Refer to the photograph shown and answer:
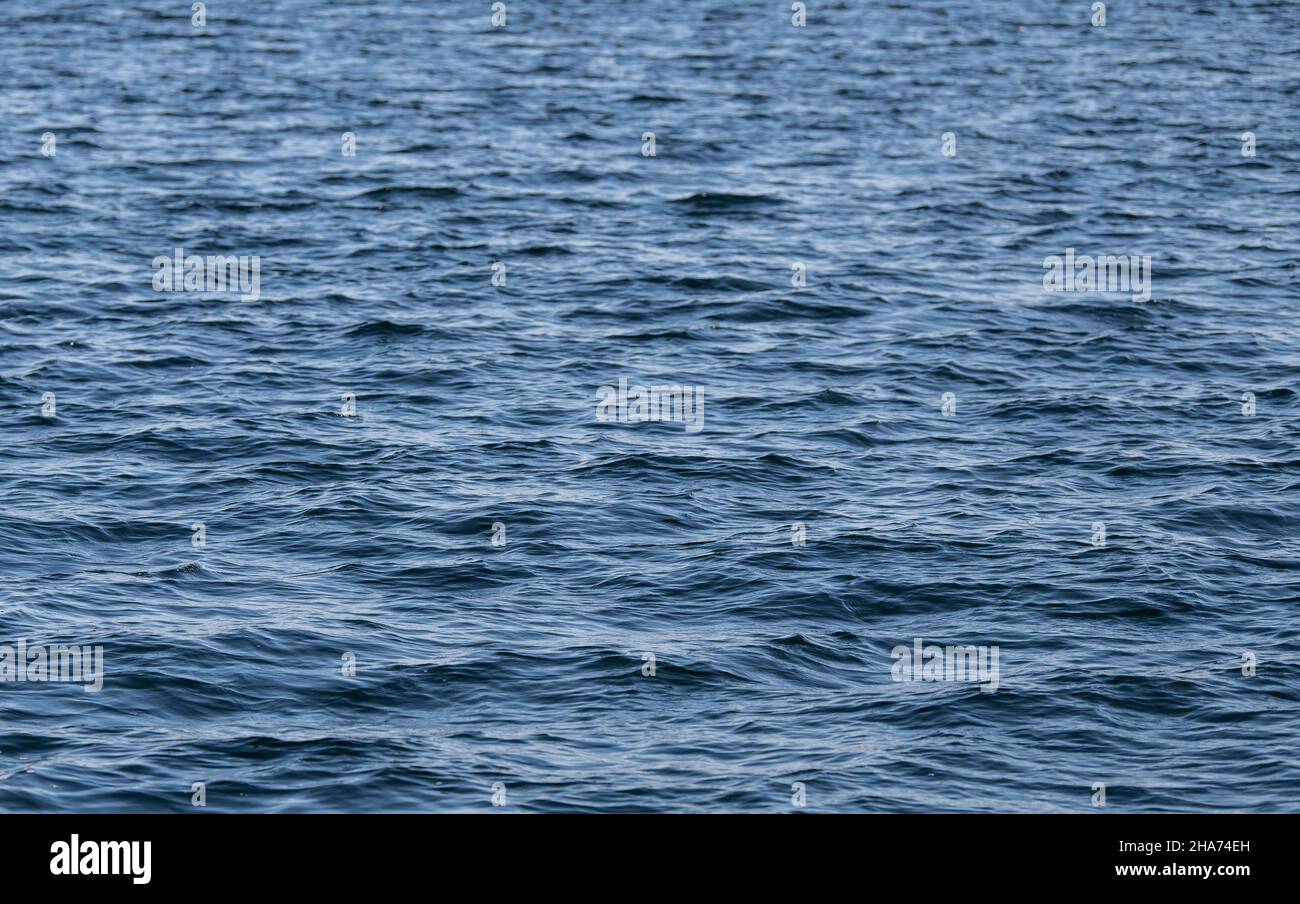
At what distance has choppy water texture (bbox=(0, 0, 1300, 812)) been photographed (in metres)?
28.2

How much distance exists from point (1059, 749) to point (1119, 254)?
30901mm

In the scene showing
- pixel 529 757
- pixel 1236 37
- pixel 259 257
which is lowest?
pixel 529 757

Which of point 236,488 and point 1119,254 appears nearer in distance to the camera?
point 236,488

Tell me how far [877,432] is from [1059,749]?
48.8ft

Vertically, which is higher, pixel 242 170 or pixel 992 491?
pixel 242 170

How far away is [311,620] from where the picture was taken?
3212 centimetres

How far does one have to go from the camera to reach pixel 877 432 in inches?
1657

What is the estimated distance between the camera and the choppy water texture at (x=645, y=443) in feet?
92.6

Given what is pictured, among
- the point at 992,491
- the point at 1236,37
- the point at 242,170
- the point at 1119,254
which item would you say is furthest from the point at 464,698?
the point at 1236,37

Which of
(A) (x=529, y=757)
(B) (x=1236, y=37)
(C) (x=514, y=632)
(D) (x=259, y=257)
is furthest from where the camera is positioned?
(B) (x=1236, y=37)

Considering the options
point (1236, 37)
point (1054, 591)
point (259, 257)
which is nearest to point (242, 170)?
point (259, 257)

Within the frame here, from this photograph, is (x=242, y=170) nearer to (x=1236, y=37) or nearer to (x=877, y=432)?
(x=877, y=432)

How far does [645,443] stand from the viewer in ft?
135
